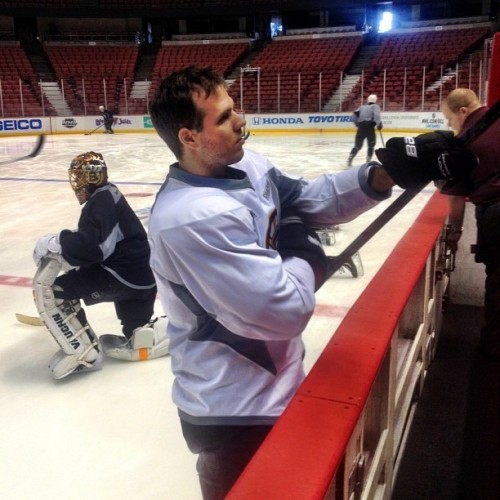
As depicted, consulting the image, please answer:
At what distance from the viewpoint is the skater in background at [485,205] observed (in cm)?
247

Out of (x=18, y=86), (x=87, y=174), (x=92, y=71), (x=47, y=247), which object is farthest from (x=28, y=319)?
(x=92, y=71)

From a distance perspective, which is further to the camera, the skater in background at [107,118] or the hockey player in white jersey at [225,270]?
the skater in background at [107,118]

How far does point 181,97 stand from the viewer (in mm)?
1149

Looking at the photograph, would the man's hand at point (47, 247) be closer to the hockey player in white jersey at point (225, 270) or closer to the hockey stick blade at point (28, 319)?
the hockey stick blade at point (28, 319)

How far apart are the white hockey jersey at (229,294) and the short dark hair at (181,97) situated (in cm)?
10

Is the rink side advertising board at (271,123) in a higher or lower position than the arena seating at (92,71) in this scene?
lower

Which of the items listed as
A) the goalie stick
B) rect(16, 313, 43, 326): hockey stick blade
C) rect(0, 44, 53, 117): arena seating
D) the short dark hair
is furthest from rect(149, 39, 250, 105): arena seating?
the short dark hair

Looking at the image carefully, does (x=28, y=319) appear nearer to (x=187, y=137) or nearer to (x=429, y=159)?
(x=187, y=137)

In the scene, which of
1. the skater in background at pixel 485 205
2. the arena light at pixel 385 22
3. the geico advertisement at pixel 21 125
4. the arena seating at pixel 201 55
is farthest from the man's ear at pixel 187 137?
the arena light at pixel 385 22

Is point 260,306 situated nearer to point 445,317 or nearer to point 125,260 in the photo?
point 125,260

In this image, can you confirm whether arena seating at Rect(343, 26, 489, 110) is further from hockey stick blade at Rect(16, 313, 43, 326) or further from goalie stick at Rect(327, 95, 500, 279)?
goalie stick at Rect(327, 95, 500, 279)

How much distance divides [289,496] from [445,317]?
2.67m

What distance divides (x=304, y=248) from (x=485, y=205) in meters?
1.72

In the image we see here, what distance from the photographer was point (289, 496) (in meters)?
0.80
